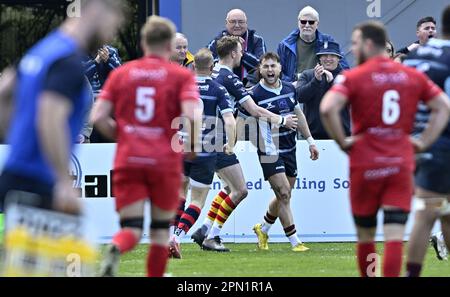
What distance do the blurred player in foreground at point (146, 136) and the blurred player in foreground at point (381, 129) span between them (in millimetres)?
1131

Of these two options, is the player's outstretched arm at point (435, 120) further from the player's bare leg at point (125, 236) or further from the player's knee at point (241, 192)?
the player's knee at point (241, 192)

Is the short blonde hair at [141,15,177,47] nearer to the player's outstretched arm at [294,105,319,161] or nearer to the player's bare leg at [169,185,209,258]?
the player's bare leg at [169,185,209,258]

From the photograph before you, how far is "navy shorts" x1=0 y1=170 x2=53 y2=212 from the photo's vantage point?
20.0 ft

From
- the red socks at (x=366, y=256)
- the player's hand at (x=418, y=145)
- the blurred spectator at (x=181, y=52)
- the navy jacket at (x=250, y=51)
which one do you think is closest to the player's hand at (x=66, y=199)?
the red socks at (x=366, y=256)

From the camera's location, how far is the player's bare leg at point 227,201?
13758 millimetres

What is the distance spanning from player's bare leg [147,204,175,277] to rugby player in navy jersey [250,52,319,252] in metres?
5.03

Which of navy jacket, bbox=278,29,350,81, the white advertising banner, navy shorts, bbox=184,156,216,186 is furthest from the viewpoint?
navy jacket, bbox=278,29,350,81

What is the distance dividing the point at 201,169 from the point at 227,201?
2.28 feet

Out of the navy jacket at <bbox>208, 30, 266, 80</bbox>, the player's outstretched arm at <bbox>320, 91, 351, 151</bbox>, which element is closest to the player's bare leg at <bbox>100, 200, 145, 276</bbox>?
the player's outstretched arm at <bbox>320, 91, 351, 151</bbox>

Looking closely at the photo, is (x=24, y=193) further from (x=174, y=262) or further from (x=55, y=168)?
(x=174, y=262)
